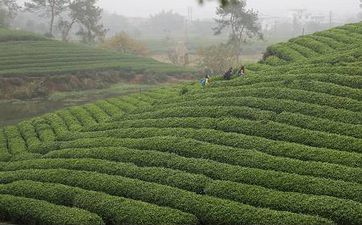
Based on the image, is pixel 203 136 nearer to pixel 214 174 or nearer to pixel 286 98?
pixel 214 174

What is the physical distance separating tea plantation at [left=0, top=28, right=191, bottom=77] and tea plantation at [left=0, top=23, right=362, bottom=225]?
37.0 metres

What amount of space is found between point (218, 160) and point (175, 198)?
364cm

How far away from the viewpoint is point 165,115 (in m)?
29.1

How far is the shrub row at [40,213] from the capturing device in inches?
725

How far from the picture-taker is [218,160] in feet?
71.0

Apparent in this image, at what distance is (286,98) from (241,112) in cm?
282

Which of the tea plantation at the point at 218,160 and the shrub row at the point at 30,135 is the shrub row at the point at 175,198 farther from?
the shrub row at the point at 30,135

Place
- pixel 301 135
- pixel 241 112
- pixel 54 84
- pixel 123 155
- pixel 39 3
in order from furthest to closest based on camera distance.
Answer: pixel 39 3
pixel 54 84
pixel 241 112
pixel 123 155
pixel 301 135

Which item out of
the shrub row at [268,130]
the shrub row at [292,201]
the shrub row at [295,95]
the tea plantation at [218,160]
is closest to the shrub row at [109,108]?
the tea plantation at [218,160]

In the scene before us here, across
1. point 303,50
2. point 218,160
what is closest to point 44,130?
point 218,160

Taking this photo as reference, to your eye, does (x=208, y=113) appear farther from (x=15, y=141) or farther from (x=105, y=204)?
(x=15, y=141)

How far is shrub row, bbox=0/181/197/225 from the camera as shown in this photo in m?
17.7

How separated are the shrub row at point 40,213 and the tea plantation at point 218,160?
56mm

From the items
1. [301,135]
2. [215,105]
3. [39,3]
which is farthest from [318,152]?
[39,3]
